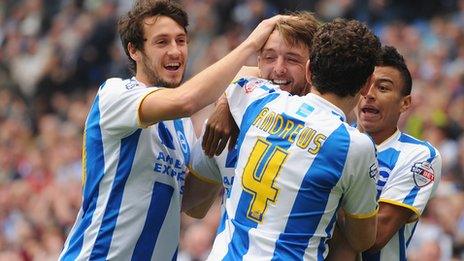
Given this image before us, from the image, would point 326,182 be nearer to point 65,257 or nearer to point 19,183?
point 65,257

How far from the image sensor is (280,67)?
619cm

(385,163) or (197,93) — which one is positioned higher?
(197,93)

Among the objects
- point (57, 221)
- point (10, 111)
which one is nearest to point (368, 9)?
point (57, 221)

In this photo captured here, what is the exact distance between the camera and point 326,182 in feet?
18.1

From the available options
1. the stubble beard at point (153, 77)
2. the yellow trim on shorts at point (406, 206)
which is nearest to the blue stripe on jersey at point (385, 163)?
the yellow trim on shorts at point (406, 206)

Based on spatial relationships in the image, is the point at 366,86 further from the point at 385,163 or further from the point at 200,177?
the point at 200,177

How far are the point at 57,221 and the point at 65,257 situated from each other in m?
7.98

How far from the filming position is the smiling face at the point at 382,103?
21.1ft

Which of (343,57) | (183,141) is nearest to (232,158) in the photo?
(183,141)

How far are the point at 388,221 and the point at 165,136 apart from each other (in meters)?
1.29

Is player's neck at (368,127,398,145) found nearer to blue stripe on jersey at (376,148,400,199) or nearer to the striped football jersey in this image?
blue stripe on jersey at (376,148,400,199)

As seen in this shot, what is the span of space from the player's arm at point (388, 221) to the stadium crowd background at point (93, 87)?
173 inches

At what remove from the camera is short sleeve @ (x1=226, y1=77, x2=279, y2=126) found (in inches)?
233

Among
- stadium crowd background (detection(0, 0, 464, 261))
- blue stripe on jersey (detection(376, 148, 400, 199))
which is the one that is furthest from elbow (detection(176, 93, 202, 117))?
stadium crowd background (detection(0, 0, 464, 261))
